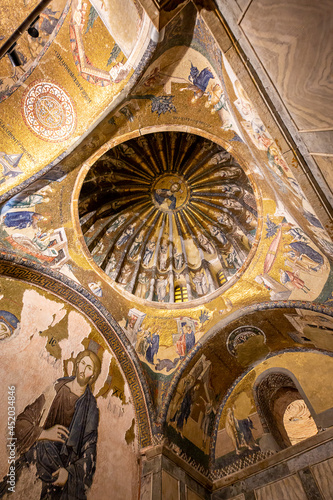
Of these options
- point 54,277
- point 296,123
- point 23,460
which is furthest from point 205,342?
point 296,123

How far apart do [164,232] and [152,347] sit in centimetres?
355

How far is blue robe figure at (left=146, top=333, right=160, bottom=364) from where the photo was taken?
9.62 metres

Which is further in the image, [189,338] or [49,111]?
[189,338]

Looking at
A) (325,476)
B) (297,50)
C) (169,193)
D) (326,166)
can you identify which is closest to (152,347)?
(169,193)

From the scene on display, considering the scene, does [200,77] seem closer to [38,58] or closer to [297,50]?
[38,58]

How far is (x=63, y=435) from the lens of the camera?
7.30 meters

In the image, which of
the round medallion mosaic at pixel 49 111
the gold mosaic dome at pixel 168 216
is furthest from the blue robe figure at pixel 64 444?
the round medallion mosaic at pixel 49 111

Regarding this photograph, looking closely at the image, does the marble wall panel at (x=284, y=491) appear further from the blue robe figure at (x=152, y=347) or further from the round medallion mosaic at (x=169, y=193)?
A: the round medallion mosaic at (x=169, y=193)

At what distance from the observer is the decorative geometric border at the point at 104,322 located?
26.8 feet

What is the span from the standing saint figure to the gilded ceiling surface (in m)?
0.42

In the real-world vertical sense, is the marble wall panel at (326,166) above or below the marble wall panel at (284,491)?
above

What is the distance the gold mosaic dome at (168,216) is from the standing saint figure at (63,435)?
311 cm

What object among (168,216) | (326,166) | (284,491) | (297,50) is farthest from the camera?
(168,216)

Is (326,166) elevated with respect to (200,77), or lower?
lower
